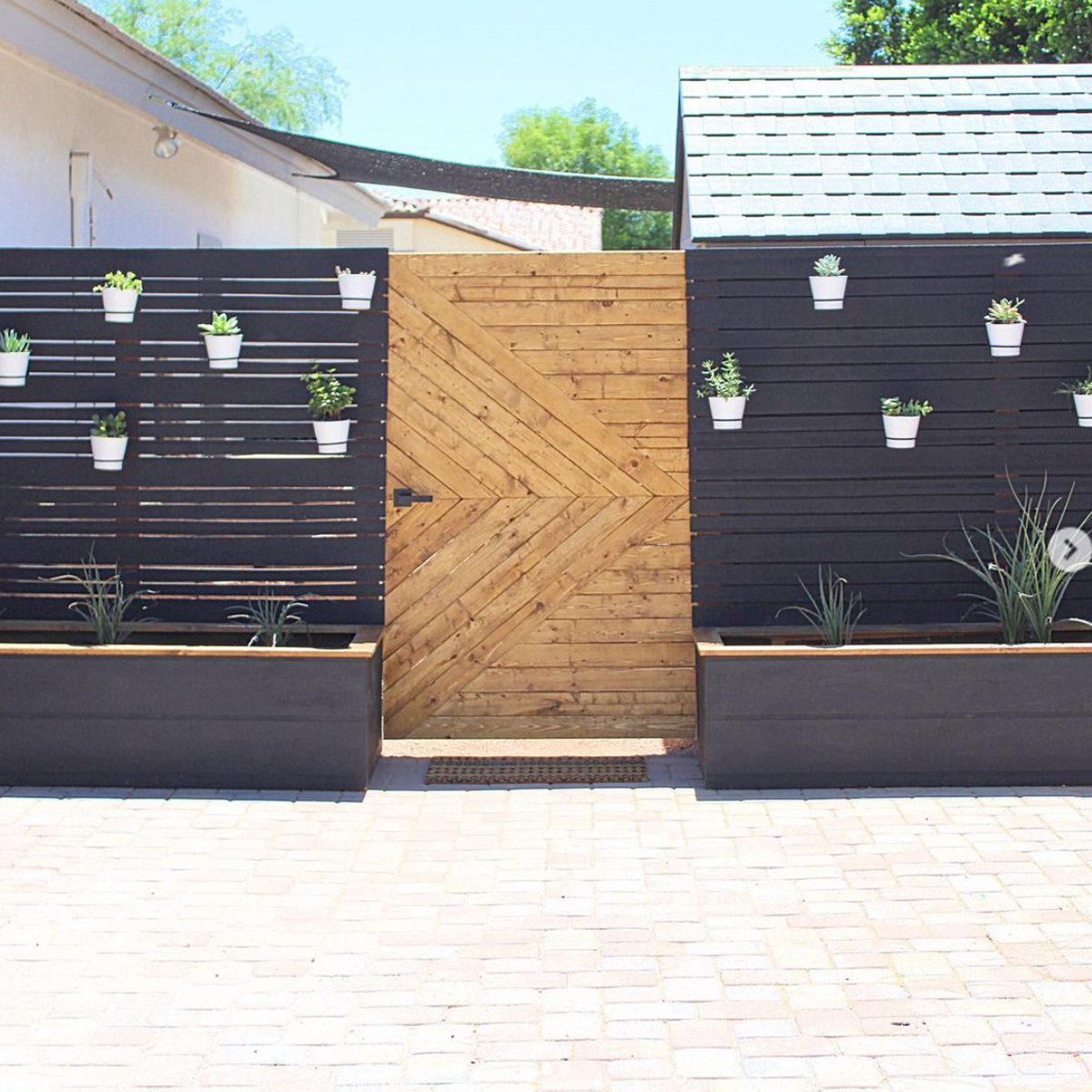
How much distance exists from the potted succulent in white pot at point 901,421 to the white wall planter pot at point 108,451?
3496mm

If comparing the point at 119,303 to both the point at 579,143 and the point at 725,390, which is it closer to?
the point at 725,390

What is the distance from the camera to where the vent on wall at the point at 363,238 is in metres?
28.0

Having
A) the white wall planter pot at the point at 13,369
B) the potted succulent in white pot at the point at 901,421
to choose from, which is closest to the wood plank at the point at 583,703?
the potted succulent in white pot at the point at 901,421

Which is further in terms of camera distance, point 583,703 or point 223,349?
point 583,703

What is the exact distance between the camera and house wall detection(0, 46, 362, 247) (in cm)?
928

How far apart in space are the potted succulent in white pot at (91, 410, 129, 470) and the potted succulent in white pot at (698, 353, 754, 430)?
8.75ft

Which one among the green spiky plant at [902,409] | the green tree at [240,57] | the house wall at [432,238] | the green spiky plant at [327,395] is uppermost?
the green tree at [240,57]

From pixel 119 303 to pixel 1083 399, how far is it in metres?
4.41

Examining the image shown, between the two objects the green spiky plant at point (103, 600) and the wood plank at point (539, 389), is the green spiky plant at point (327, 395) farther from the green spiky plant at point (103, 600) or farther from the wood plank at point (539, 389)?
the green spiky plant at point (103, 600)

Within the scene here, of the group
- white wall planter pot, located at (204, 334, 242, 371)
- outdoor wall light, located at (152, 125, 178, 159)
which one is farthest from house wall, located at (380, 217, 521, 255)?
white wall planter pot, located at (204, 334, 242, 371)

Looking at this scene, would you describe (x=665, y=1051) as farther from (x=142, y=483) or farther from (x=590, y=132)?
(x=590, y=132)

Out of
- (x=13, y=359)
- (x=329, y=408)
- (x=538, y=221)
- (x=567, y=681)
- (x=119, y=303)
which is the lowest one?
(x=567, y=681)

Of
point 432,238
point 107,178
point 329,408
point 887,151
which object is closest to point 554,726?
point 329,408

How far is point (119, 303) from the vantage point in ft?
23.2
